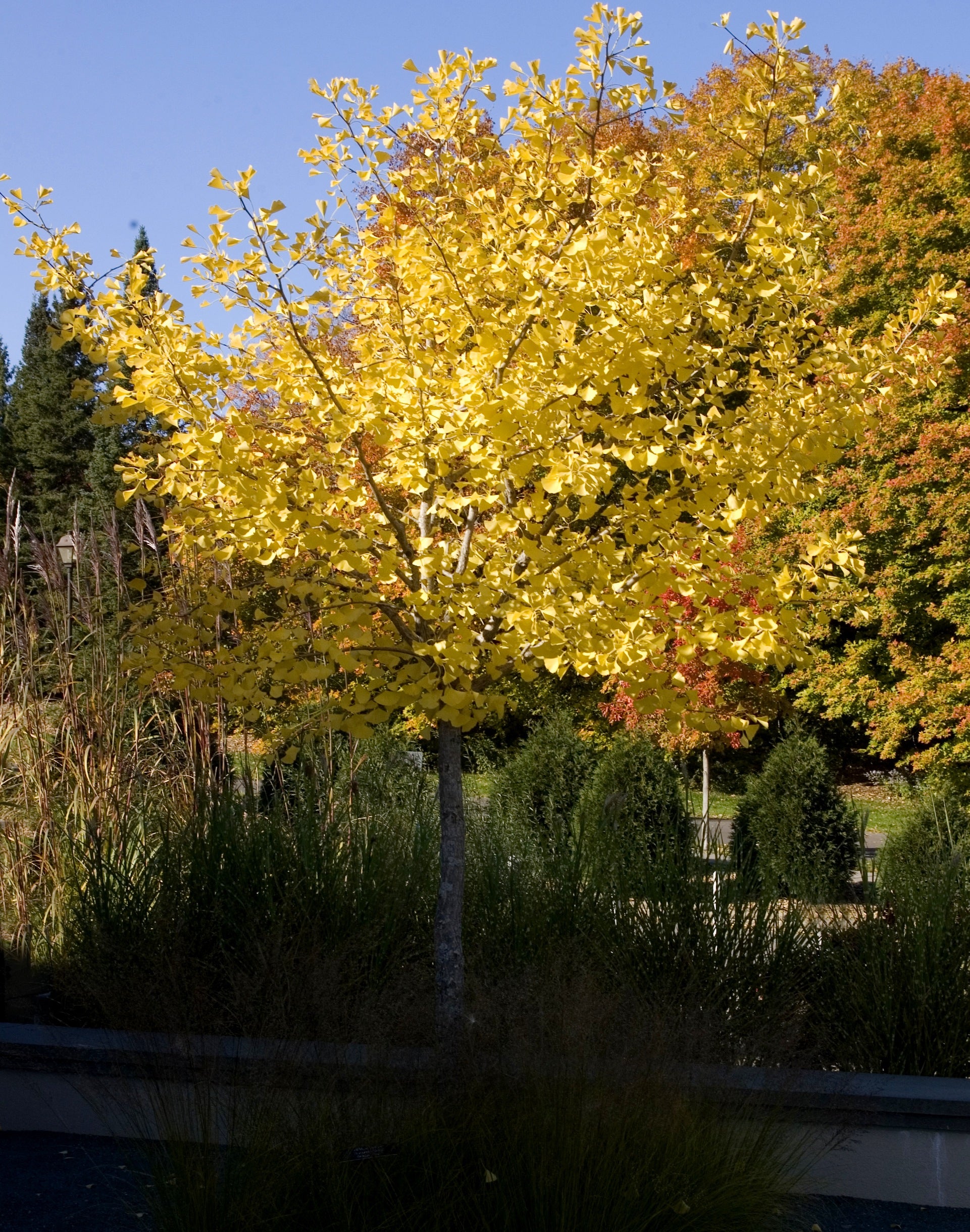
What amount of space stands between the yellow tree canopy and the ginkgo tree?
0.04ft

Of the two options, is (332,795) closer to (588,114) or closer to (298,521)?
(298,521)

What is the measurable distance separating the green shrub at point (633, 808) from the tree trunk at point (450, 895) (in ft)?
3.19

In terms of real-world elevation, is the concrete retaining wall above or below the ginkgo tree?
below

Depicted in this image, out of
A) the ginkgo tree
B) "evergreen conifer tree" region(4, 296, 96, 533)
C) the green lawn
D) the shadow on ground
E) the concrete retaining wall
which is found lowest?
the shadow on ground

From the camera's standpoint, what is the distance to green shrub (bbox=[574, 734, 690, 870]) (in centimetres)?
444

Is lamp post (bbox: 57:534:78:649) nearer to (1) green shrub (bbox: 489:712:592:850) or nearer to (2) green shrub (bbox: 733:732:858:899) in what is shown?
(1) green shrub (bbox: 489:712:592:850)

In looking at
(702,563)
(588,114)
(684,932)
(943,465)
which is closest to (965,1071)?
(684,932)

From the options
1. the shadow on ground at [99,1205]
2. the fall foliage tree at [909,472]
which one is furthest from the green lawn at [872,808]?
the shadow on ground at [99,1205]

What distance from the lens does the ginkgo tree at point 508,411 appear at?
125 inches

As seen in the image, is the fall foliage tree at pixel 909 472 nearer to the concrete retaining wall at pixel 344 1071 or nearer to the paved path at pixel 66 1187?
the concrete retaining wall at pixel 344 1071

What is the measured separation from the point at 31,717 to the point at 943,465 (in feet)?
37.4

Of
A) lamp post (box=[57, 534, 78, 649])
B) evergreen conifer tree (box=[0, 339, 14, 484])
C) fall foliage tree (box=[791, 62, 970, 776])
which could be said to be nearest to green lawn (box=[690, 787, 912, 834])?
fall foliage tree (box=[791, 62, 970, 776])

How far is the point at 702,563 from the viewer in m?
3.42

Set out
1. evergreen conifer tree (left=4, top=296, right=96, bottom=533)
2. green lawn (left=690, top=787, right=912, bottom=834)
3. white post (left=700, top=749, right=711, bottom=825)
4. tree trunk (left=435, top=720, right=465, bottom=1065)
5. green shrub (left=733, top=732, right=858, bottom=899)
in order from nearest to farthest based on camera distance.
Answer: tree trunk (left=435, top=720, right=465, bottom=1065) → white post (left=700, top=749, right=711, bottom=825) → green shrub (left=733, top=732, right=858, bottom=899) → green lawn (left=690, top=787, right=912, bottom=834) → evergreen conifer tree (left=4, top=296, right=96, bottom=533)
